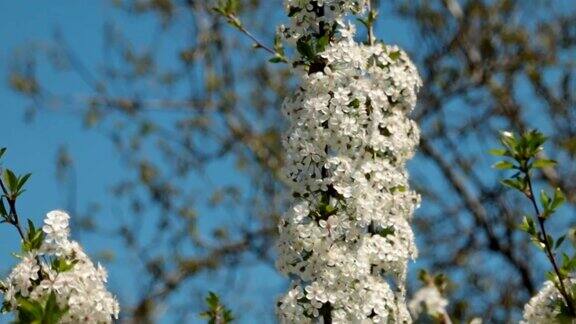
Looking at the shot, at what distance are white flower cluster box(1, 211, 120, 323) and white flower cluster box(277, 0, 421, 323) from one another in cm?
63

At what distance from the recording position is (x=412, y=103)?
3.73 meters

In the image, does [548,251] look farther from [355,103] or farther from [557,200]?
[355,103]

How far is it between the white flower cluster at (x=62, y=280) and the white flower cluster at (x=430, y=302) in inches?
30.5

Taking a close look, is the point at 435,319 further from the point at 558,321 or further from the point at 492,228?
the point at 492,228

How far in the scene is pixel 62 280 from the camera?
2732 millimetres

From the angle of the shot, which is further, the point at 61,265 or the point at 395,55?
the point at 395,55

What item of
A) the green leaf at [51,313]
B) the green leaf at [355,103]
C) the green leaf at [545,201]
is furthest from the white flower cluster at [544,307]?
the green leaf at [51,313]

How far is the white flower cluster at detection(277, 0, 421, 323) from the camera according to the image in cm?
316

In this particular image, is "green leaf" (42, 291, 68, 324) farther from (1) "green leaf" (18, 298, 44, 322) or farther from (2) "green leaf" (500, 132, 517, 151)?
(2) "green leaf" (500, 132, 517, 151)

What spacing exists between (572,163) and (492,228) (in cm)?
128

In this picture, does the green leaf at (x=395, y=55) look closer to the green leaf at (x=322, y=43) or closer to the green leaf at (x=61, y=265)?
the green leaf at (x=322, y=43)

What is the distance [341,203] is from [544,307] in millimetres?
651

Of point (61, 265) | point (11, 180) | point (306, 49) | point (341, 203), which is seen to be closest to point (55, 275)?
point (61, 265)

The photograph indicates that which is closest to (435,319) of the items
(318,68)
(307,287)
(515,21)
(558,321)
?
(558,321)
